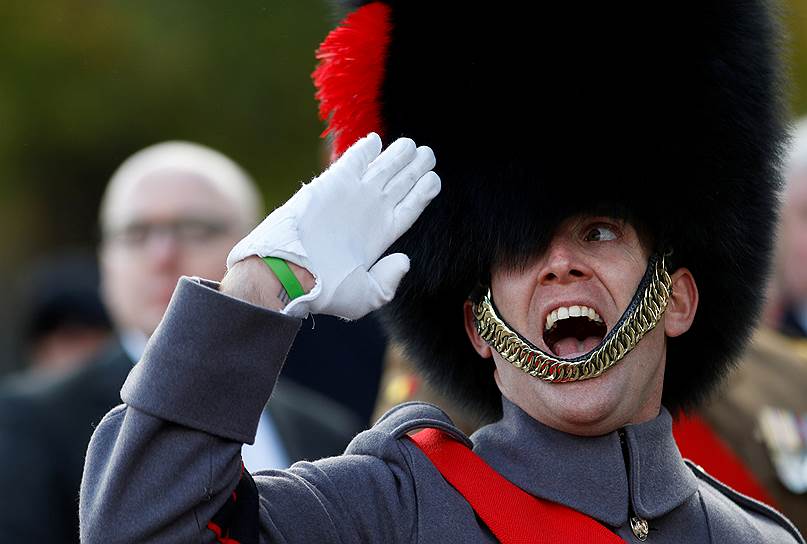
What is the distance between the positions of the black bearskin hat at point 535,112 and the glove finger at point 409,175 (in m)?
0.15

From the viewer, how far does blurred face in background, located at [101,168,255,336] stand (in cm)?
Result: 579

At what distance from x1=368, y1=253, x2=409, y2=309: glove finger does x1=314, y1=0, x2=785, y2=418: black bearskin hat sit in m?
0.25

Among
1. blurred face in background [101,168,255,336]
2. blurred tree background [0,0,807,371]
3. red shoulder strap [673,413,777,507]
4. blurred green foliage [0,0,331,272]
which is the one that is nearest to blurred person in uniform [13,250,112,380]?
blurred face in background [101,168,255,336]

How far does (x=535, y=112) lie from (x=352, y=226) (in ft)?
1.67

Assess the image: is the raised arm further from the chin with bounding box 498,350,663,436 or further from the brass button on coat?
the brass button on coat

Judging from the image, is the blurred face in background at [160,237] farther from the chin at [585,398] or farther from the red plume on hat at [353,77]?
the chin at [585,398]

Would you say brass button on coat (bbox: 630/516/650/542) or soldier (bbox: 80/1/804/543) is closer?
soldier (bbox: 80/1/804/543)

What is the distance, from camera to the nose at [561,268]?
323 centimetres

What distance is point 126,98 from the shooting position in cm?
1434

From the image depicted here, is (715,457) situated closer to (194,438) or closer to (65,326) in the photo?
(194,438)

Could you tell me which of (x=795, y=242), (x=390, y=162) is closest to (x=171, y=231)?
(x=795, y=242)

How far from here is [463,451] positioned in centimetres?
323

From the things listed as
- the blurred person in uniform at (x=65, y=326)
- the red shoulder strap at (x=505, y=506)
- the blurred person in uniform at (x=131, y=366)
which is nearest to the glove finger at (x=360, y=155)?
the red shoulder strap at (x=505, y=506)

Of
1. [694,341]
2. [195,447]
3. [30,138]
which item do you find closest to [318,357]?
[694,341]
